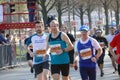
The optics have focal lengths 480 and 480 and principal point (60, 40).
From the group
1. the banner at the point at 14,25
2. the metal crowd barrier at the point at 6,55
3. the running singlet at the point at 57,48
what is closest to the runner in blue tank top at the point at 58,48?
the running singlet at the point at 57,48

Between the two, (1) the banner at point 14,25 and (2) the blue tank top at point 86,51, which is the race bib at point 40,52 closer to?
(2) the blue tank top at point 86,51

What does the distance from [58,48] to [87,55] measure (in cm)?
84

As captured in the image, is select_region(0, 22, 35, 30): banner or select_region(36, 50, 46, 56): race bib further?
select_region(0, 22, 35, 30): banner

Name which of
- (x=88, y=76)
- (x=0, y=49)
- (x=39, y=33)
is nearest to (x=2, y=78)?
(x=0, y=49)

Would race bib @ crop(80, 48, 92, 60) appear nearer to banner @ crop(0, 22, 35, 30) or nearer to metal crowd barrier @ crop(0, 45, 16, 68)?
metal crowd barrier @ crop(0, 45, 16, 68)

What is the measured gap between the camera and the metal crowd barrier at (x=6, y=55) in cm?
2399

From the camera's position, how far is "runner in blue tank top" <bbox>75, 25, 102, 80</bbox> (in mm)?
10547

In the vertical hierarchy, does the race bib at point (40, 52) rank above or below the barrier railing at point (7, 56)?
above

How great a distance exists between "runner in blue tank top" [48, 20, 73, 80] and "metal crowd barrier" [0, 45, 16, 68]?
42.4 feet

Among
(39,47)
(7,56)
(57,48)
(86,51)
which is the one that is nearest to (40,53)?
(39,47)

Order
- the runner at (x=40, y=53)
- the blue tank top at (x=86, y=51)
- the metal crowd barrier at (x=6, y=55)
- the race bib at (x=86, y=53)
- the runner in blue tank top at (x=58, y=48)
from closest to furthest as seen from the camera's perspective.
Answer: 1. the race bib at (x=86, y=53)
2. the blue tank top at (x=86, y=51)
3. the runner in blue tank top at (x=58, y=48)
4. the runner at (x=40, y=53)
5. the metal crowd barrier at (x=6, y=55)

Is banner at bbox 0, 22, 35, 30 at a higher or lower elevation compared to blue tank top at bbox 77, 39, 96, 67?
higher

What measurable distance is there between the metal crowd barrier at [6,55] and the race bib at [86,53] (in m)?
13.6

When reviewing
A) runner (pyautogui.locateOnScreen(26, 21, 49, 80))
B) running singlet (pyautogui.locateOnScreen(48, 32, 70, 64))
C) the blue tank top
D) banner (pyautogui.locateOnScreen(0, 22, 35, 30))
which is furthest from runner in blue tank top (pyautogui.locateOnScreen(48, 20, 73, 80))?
banner (pyautogui.locateOnScreen(0, 22, 35, 30))
